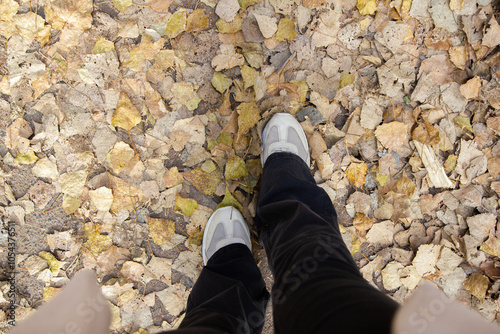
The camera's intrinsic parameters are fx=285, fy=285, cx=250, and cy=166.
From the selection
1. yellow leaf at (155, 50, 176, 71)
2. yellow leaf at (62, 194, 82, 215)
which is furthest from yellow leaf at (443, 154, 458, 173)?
yellow leaf at (62, 194, 82, 215)

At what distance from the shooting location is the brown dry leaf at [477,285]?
4.74 ft

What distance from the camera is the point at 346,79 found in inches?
57.9

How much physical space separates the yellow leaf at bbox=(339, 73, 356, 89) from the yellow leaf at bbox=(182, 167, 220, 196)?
2.62ft

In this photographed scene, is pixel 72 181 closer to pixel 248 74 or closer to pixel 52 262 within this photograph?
pixel 52 262

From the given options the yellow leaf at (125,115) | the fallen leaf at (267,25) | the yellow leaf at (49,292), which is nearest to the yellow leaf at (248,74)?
the fallen leaf at (267,25)

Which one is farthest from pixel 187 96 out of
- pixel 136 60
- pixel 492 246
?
pixel 492 246

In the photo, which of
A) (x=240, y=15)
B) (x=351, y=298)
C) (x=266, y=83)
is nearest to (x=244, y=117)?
(x=266, y=83)

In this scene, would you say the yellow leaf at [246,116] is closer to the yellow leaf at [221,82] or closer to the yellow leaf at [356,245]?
the yellow leaf at [221,82]

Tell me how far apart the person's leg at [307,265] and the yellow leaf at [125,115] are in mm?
705

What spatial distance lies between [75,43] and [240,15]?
84 centimetres

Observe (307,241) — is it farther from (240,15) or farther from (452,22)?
(452,22)

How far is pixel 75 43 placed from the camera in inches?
56.1

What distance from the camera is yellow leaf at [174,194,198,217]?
4.83ft

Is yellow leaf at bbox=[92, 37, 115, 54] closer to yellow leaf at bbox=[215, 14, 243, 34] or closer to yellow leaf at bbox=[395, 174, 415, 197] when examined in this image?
yellow leaf at bbox=[215, 14, 243, 34]
